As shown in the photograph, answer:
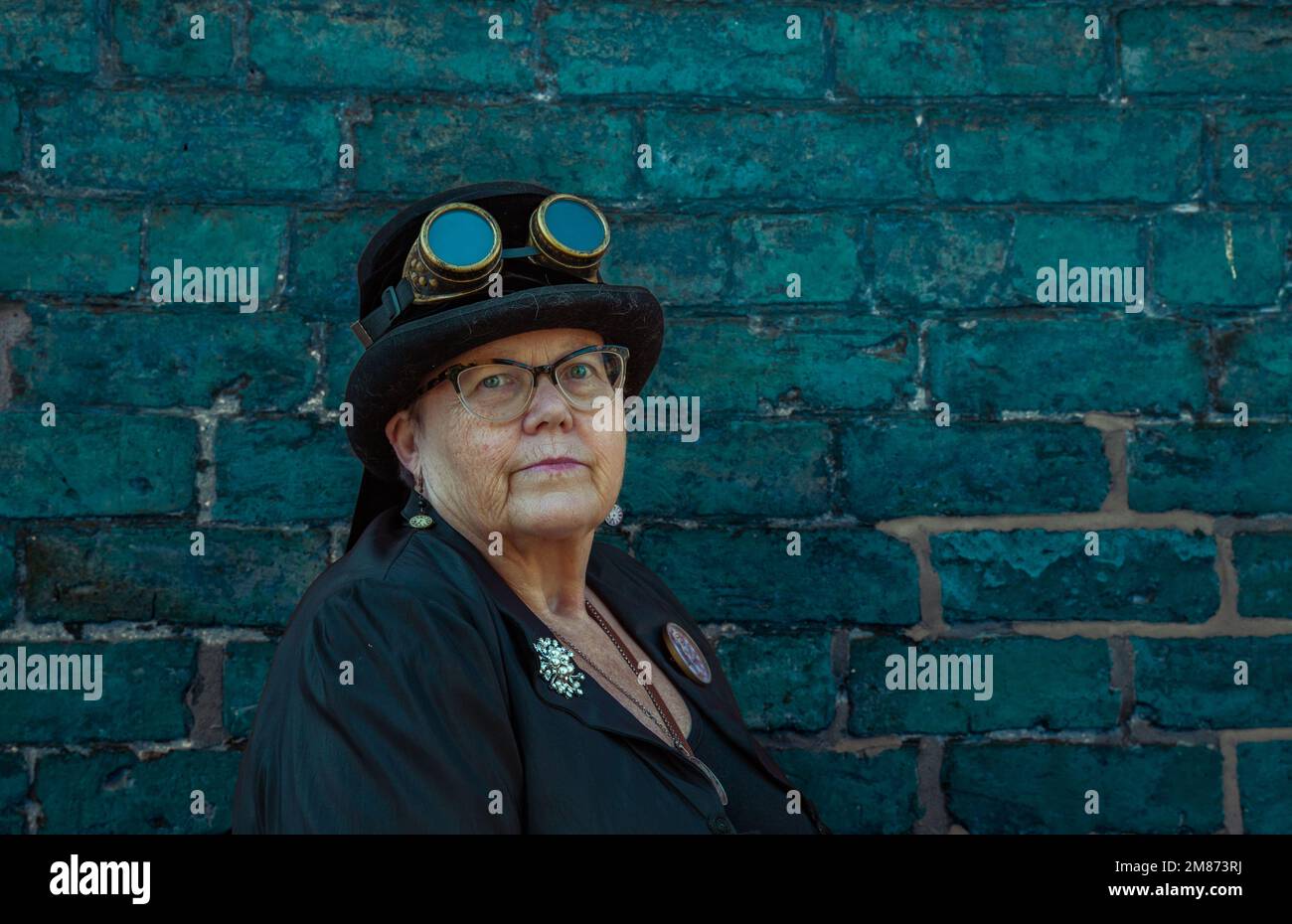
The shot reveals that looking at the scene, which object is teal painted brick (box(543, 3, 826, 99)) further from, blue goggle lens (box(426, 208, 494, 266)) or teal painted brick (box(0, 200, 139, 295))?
teal painted brick (box(0, 200, 139, 295))

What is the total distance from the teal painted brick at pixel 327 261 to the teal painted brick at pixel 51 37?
571mm

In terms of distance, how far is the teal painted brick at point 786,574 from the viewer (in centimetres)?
281

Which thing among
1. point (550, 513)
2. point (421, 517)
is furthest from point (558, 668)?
point (421, 517)

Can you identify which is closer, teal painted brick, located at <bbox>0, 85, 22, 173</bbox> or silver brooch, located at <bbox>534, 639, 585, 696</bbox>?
silver brooch, located at <bbox>534, 639, 585, 696</bbox>

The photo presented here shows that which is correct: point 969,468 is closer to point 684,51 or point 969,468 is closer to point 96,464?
point 684,51

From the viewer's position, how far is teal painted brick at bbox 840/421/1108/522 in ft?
9.34

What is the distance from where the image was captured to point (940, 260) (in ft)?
9.39

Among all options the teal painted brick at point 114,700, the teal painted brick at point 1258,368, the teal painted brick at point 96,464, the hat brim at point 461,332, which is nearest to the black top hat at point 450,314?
the hat brim at point 461,332

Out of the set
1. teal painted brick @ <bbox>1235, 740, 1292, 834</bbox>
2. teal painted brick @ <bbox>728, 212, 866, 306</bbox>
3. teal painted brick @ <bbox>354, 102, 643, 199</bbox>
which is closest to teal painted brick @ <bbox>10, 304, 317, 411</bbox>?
teal painted brick @ <bbox>354, 102, 643, 199</bbox>

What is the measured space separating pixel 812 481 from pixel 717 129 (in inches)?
31.7

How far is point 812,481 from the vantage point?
2834 mm

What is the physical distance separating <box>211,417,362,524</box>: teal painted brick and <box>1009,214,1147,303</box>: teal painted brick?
152 cm

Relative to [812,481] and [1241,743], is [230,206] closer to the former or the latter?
[812,481]

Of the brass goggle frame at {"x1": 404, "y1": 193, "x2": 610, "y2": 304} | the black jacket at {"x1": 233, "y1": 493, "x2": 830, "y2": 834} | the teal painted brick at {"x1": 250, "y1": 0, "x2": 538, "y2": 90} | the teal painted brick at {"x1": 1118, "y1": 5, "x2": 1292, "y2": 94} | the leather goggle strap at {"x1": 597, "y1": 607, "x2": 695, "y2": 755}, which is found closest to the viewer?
the black jacket at {"x1": 233, "y1": 493, "x2": 830, "y2": 834}
